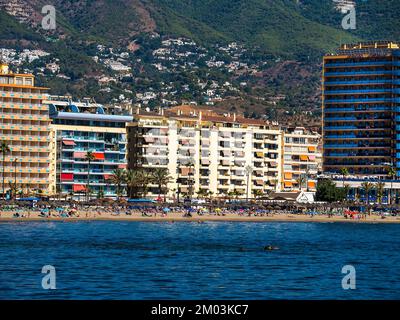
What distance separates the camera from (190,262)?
99125 mm

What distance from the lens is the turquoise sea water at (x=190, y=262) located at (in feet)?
238

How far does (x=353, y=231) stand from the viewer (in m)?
179

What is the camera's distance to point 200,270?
9000 cm

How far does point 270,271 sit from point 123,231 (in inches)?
2700

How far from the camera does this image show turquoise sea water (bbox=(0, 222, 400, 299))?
7262 centimetres

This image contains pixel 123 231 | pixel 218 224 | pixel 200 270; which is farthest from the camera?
pixel 218 224

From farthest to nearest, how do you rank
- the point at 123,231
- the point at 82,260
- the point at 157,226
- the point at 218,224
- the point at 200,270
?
the point at 218,224
the point at 157,226
the point at 123,231
the point at 82,260
the point at 200,270
